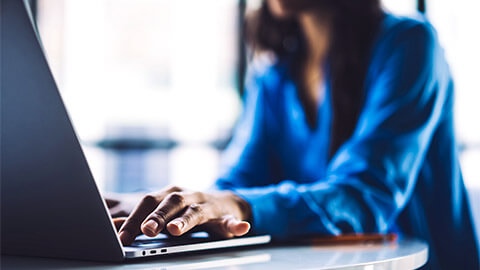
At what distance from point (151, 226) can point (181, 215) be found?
0.06 m

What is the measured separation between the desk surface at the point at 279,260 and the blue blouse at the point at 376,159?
0.23 feet

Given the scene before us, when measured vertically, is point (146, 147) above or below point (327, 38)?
below

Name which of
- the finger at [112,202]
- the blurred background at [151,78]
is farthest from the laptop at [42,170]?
the blurred background at [151,78]

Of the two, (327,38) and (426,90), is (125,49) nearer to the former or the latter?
(327,38)

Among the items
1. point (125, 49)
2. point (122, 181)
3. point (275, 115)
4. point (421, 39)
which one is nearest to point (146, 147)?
point (122, 181)

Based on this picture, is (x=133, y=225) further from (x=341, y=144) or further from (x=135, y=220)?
(x=341, y=144)

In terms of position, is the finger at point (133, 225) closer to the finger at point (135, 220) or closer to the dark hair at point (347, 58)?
the finger at point (135, 220)

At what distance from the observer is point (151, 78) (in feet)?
14.1

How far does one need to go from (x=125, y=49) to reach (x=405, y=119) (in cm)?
380

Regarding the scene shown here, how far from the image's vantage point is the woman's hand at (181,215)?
556mm

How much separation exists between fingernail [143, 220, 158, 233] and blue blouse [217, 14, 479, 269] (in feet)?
0.67

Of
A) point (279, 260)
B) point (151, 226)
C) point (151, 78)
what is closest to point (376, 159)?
point (279, 260)

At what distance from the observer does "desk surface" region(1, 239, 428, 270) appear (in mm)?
525

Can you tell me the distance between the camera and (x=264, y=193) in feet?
2.45
